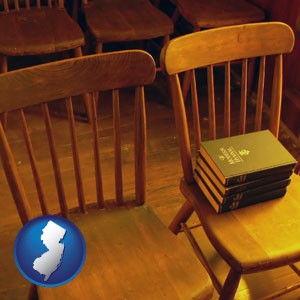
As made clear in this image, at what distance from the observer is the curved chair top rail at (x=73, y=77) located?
42.3 inches

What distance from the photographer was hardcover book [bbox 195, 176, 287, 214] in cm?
129

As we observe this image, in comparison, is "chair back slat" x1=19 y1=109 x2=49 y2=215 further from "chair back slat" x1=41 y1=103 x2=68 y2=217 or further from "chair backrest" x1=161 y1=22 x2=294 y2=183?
"chair backrest" x1=161 y1=22 x2=294 y2=183

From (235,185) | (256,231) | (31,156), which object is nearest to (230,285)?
(256,231)

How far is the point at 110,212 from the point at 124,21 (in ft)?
3.87

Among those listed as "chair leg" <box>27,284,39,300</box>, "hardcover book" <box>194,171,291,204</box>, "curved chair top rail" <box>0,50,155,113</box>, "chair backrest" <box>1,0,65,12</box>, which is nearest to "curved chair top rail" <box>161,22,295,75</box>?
"curved chair top rail" <box>0,50,155,113</box>

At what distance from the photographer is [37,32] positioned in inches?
81.1

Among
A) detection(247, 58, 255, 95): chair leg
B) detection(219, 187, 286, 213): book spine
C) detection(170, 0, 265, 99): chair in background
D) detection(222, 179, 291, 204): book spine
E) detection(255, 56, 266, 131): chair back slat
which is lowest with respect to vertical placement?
detection(247, 58, 255, 95): chair leg

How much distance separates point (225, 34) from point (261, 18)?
44.3 inches

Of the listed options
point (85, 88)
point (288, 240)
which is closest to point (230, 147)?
point (288, 240)

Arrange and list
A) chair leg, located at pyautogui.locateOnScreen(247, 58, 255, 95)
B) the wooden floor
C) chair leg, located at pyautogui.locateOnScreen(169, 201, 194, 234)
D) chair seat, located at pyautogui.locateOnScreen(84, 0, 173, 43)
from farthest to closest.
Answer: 1. chair leg, located at pyautogui.locateOnScreen(247, 58, 255, 95)
2. chair seat, located at pyautogui.locateOnScreen(84, 0, 173, 43)
3. the wooden floor
4. chair leg, located at pyautogui.locateOnScreen(169, 201, 194, 234)

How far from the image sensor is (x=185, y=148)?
4.44 ft

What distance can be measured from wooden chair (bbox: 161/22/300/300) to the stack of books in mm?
41

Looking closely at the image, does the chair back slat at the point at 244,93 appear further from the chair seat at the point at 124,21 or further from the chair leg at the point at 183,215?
the chair seat at the point at 124,21

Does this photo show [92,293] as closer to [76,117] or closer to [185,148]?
[185,148]
